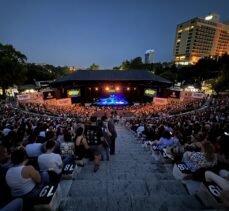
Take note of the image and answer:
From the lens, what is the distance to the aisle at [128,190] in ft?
8.55

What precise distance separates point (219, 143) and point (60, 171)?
3651 mm

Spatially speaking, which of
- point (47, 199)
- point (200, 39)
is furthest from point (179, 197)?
point (200, 39)

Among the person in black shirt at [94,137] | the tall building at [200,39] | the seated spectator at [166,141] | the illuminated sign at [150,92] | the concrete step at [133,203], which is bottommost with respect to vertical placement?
the illuminated sign at [150,92]

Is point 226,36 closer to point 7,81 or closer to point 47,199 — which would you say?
point 7,81

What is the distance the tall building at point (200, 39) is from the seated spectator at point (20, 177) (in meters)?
111

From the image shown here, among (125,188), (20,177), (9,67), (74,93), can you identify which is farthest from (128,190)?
(9,67)

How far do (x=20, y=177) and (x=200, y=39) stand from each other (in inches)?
4752

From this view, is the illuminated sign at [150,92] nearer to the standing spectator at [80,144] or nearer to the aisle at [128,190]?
the aisle at [128,190]

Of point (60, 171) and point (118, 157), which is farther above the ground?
point (60, 171)

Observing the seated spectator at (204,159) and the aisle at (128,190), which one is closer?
the aisle at (128,190)

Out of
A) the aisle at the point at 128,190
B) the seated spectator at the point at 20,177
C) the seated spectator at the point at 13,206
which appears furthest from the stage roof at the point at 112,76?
the seated spectator at the point at 13,206

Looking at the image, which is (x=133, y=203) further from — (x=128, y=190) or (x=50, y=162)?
(x=50, y=162)

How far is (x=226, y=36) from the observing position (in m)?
108

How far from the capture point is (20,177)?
2.38 m
